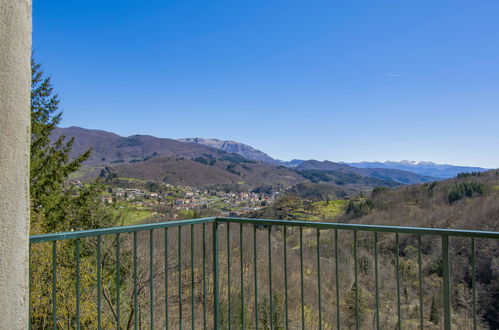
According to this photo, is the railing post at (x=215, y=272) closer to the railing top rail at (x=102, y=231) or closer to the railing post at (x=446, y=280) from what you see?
the railing top rail at (x=102, y=231)

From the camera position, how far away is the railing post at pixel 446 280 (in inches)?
72.0

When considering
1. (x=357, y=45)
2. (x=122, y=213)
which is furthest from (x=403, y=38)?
(x=122, y=213)

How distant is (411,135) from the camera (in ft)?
155

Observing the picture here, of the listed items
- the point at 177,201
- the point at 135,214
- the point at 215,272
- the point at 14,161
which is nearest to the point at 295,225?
the point at 215,272

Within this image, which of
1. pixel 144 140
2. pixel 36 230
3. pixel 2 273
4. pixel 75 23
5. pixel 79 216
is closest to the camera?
pixel 2 273

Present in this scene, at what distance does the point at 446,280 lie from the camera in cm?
186

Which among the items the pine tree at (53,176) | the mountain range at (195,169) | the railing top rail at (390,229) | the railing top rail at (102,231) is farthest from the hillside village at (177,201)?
the railing top rail at (390,229)

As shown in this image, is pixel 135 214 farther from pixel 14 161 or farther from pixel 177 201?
pixel 14 161

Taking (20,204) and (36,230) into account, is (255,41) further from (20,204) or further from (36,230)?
(20,204)

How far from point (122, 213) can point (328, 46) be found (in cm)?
1810

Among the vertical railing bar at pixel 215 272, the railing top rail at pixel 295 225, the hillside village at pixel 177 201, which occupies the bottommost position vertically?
the hillside village at pixel 177 201

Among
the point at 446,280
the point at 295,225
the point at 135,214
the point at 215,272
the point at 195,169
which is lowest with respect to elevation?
the point at 135,214

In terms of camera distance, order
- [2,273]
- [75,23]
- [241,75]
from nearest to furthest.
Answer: [2,273]
[75,23]
[241,75]

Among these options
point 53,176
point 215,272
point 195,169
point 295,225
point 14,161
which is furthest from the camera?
point 195,169
